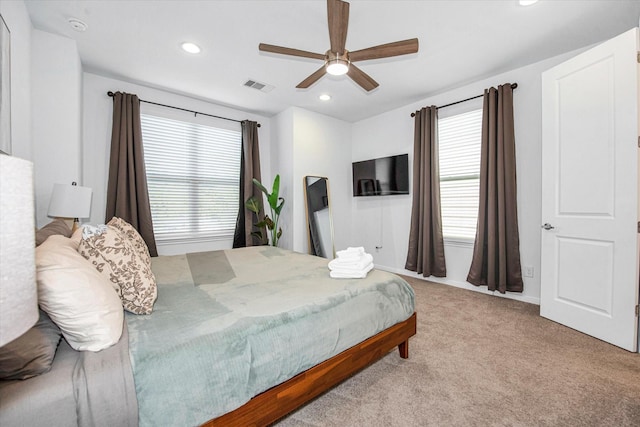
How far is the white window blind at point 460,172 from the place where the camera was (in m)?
3.46

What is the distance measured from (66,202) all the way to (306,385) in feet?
7.66

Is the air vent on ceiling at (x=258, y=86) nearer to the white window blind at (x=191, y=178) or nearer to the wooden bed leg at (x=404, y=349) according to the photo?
the white window blind at (x=191, y=178)

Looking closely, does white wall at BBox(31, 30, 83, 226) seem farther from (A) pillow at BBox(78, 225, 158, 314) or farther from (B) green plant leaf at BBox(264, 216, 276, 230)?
(B) green plant leaf at BBox(264, 216, 276, 230)

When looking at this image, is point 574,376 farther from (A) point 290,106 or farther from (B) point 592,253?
(A) point 290,106

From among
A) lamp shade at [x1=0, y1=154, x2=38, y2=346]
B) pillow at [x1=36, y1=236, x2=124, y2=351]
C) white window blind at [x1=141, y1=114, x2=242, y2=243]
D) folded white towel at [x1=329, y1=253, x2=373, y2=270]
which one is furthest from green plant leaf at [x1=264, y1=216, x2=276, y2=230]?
lamp shade at [x1=0, y1=154, x2=38, y2=346]

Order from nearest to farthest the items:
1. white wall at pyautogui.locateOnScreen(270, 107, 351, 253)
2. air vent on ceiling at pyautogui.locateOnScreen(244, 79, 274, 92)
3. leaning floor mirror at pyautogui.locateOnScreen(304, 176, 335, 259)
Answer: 1. air vent on ceiling at pyautogui.locateOnScreen(244, 79, 274, 92)
2. white wall at pyautogui.locateOnScreen(270, 107, 351, 253)
3. leaning floor mirror at pyautogui.locateOnScreen(304, 176, 335, 259)

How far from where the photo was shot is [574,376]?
67.2 inches

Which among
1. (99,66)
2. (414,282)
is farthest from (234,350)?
(99,66)

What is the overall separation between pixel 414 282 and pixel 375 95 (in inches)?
106

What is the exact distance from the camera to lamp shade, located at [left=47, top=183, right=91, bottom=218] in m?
2.15

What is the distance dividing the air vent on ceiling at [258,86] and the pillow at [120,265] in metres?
2.68

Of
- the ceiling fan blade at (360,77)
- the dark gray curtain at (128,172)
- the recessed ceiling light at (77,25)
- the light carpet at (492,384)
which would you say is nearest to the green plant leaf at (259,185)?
the dark gray curtain at (128,172)

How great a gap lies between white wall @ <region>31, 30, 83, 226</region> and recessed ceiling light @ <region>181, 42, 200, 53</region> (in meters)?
0.99

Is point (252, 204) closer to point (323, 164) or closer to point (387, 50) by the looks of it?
point (323, 164)
